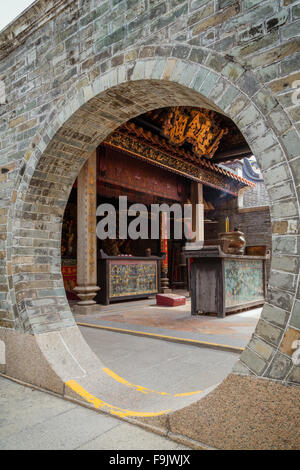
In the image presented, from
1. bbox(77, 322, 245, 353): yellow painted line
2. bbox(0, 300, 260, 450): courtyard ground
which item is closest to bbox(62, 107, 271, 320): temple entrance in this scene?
bbox(77, 322, 245, 353): yellow painted line

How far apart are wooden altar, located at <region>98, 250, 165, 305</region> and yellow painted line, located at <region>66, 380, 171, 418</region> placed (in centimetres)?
408

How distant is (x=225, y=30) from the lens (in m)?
1.62

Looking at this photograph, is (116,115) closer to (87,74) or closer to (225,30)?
(87,74)

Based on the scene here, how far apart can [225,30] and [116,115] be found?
110 cm

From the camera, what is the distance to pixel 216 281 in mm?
5121

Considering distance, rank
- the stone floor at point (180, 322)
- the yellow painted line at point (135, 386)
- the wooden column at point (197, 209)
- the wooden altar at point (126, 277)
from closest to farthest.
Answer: the yellow painted line at point (135, 386)
the stone floor at point (180, 322)
the wooden altar at point (126, 277)
the wooden column at point (197, 209)

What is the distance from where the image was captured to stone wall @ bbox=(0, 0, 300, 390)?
1377 millimetres

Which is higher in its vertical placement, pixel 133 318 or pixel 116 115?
pixel 116 115

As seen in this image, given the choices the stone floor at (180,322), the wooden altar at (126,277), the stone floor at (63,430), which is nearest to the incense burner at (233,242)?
the stone floor at (180,322)

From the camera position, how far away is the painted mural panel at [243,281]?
530 cm

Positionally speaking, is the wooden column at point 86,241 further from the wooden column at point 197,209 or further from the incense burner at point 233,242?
the wooden column at point 197,209

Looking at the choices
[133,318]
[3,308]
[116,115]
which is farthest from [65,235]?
[116,115]

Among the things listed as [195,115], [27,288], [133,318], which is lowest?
[133,318]

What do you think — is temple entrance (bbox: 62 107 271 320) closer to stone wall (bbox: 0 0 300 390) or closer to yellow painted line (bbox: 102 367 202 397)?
stone wall (bbox: 0 0 300 390)
